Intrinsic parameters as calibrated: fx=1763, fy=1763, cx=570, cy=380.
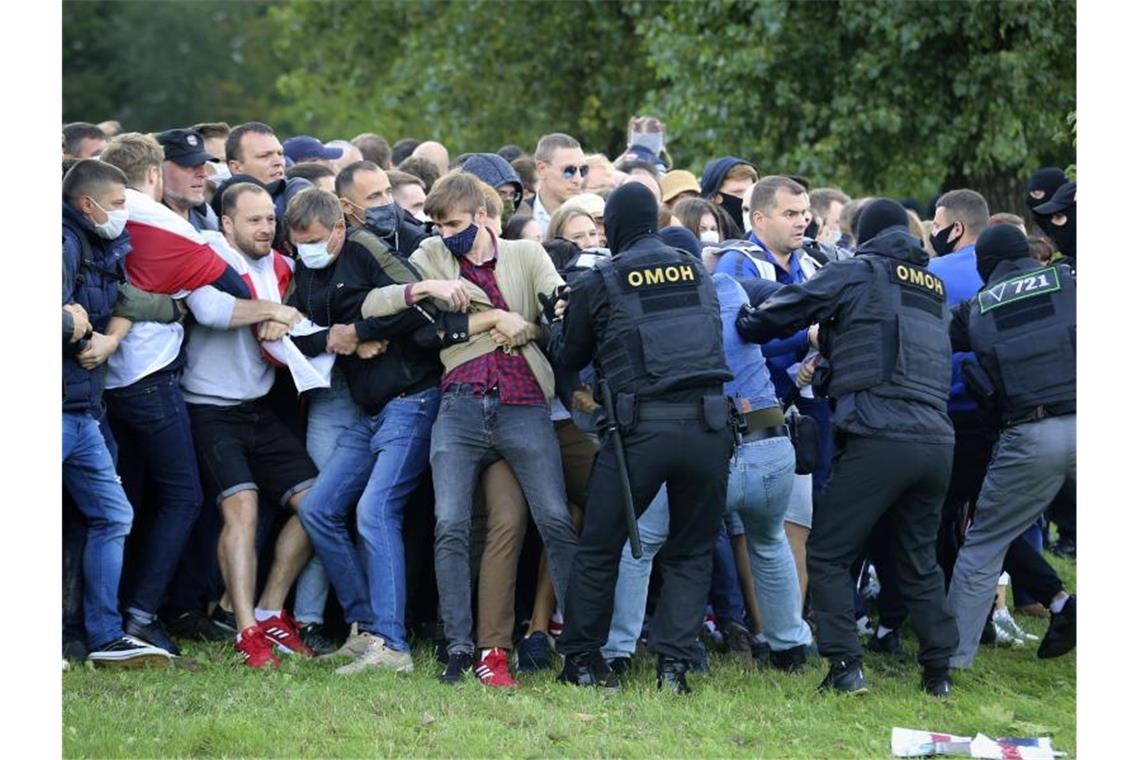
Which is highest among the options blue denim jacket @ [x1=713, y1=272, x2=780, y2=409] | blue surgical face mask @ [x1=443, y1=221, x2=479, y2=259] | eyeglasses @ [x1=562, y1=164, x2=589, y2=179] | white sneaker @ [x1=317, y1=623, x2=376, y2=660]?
eyeglasses @ [x1=562, y1=164, x2=589, y2=179]

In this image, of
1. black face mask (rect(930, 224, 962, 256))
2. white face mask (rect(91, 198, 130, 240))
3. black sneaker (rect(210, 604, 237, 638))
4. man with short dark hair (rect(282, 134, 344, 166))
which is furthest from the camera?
man with short dark hair (rect(282, 134, 344, 166))

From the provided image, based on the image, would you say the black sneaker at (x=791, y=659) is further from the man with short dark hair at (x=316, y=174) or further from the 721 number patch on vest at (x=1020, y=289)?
the man with short dark hair at (x=316, y=174)

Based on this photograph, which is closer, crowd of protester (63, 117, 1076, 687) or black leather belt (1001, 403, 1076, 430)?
crowd of protester (63, 117, 1076, 687)

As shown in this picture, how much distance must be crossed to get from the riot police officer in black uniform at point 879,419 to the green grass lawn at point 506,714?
1.16 ft

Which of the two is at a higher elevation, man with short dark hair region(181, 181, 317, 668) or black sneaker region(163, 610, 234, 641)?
man with short dark hair region(181, 181, 317, 668)

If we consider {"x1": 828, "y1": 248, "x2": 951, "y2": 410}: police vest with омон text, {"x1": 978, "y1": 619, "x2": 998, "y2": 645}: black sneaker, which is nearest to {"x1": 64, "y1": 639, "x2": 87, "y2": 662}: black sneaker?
{"x1": 828, "y1": 248, "x2": 951, "y2": 410}: police vest with омон text

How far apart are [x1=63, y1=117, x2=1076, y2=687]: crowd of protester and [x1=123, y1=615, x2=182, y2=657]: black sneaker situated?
1cm

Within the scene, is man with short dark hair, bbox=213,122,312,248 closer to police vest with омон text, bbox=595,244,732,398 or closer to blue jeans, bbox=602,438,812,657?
police vest with омон text, bbox=595,244,732,398

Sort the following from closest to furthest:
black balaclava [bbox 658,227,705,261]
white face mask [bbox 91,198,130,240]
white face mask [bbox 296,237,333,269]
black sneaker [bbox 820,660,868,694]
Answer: white face mask [bbox 91,198,130,240] < black sneaker [bbox 820,660,868,694] < black balaclava [bbox 658,227,705,261] < white face mask [bbox 296,237,333,269]

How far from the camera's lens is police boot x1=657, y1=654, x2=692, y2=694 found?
761cm

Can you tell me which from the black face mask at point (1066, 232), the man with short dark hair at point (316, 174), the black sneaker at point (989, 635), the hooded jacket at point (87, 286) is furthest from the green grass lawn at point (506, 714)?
the man with short dark hair at point (316, 174)

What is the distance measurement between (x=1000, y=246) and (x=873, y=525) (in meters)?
1.58

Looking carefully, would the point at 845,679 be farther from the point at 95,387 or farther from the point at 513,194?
the point at 95,387

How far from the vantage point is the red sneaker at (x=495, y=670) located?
7.61m
